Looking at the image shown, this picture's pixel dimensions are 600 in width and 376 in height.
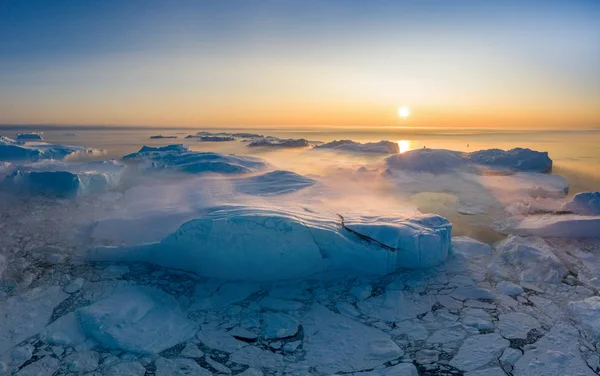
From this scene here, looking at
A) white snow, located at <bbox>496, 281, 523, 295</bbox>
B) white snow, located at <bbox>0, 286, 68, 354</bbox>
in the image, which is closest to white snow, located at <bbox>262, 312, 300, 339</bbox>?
white snow, located at <bbox>0, 286, 68, 354</bbox>

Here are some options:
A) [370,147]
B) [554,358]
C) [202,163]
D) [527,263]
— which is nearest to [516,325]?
[554,358]

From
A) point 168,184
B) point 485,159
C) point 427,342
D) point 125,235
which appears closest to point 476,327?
point 427,342

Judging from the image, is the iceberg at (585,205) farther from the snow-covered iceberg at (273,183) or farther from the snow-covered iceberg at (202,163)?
the snow-covered iceberg at (202,163)

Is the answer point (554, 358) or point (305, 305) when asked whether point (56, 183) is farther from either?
point (554, 358)

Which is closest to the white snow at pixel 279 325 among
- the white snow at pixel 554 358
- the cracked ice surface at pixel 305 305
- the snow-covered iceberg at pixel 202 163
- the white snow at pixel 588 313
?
the cracked ice surface at pixel 305 305

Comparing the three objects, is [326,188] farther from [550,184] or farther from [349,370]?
[550,184]
